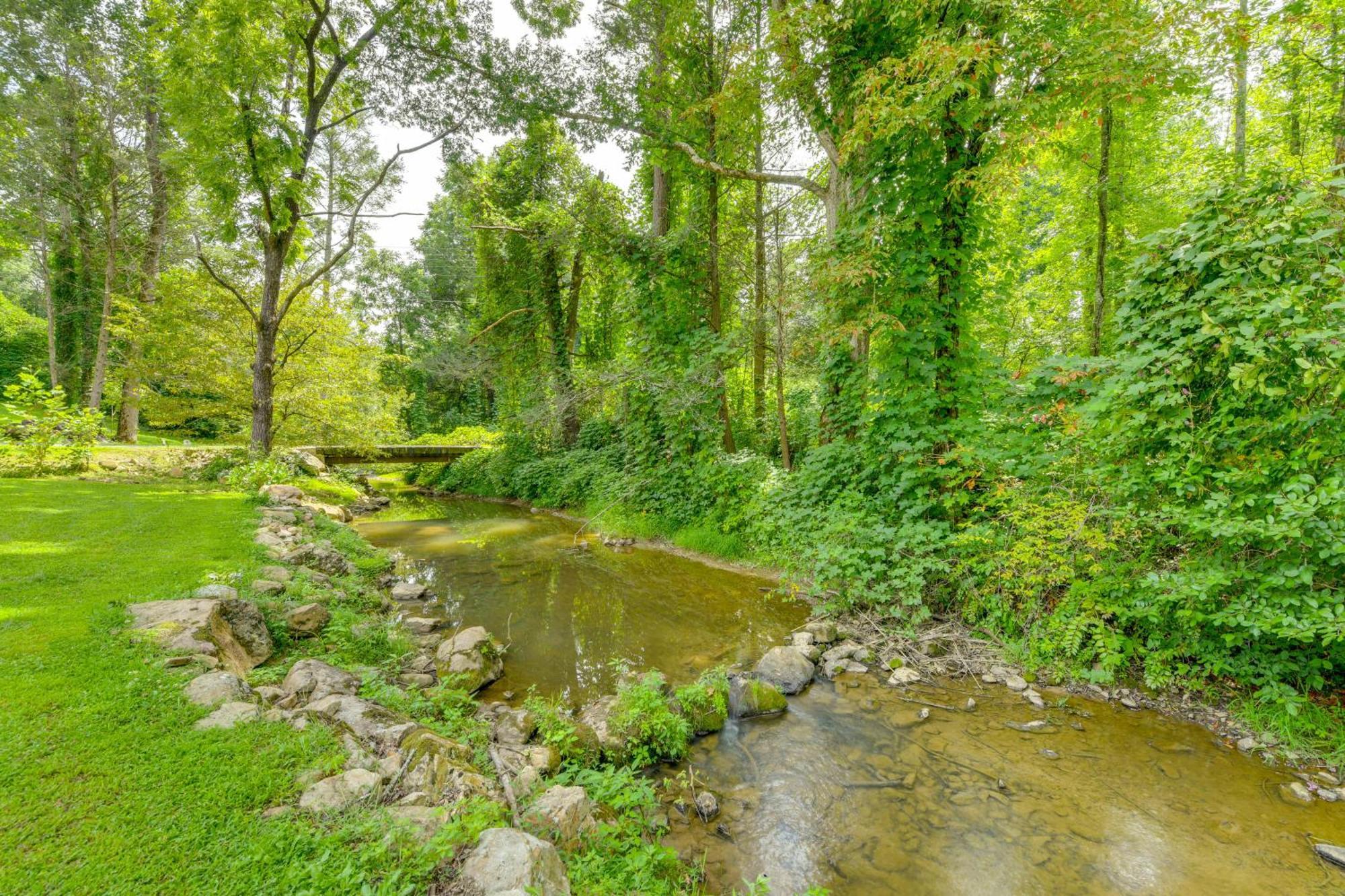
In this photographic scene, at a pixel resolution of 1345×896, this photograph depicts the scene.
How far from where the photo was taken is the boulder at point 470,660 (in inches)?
166

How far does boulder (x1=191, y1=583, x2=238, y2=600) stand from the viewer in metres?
3.79

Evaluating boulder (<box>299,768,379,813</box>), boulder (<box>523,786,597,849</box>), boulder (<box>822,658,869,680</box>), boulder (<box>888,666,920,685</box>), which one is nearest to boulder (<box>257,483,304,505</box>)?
boulder (<box>299,768,379,813</box>)

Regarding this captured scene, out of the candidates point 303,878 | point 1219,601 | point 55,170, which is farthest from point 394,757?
point 55,170

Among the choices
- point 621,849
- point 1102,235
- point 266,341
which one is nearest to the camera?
point 621,849

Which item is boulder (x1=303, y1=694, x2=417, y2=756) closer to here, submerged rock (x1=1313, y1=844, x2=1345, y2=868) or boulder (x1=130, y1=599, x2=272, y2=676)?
boulder (x1=130, y1=599, x2=272, y2=676)

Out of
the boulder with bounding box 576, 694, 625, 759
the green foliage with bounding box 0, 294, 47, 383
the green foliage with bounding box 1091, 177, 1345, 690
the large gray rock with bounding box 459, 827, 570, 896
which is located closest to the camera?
the large gray rock with bounding box 459, 827, 570, 896

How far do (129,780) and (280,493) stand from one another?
328 inches

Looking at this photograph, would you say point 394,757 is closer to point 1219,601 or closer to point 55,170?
point 1219,601

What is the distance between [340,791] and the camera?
7.17 feet

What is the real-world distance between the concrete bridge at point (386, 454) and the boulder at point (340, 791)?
44.5 ft

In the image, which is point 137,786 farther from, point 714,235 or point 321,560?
point 714,235

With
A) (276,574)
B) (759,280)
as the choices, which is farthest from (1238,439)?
(276,574)

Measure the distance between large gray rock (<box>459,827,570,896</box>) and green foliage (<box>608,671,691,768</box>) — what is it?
4.39 ft

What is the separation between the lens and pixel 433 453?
17578 mm
